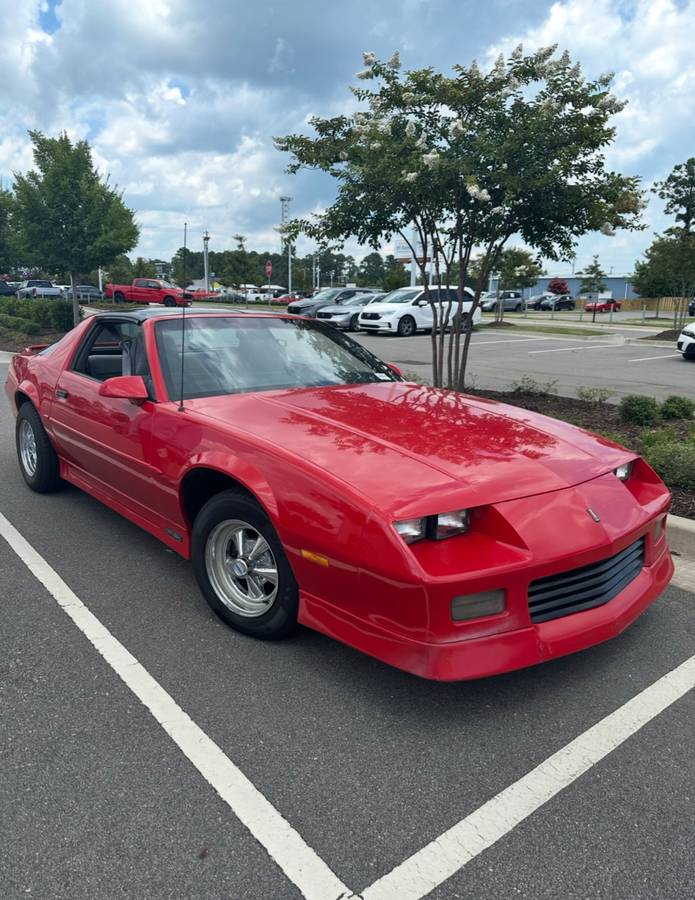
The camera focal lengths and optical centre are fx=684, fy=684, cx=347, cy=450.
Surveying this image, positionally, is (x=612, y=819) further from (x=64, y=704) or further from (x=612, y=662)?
(x=64, y=704)

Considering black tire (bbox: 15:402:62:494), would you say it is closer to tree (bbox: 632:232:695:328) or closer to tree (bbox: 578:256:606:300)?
tree (bbox: 632:232:695:328)

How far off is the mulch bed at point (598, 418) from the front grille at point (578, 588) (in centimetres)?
196

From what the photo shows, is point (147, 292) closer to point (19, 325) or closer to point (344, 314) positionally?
point (344, 314)

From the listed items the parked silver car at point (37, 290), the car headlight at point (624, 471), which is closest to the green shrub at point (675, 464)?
the car headlight at point (624, 471)

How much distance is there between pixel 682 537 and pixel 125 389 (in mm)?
3297

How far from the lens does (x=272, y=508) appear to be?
2.72 m

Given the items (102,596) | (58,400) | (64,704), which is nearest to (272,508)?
(64,704)

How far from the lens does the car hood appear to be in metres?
2.55

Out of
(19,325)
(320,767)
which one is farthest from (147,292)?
(320,767)

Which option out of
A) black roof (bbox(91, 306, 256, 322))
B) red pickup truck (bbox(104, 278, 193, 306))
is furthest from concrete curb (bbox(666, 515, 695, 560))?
red pickup truck (bbox(104, 278, 193, 306))

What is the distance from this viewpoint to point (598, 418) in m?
7.47

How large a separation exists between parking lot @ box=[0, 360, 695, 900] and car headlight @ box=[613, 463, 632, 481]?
73cm

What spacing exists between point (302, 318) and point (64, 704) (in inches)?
110

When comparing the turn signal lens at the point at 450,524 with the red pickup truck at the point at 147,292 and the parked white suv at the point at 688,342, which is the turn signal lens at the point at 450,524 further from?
the red pickup truck at the point at 147,292
